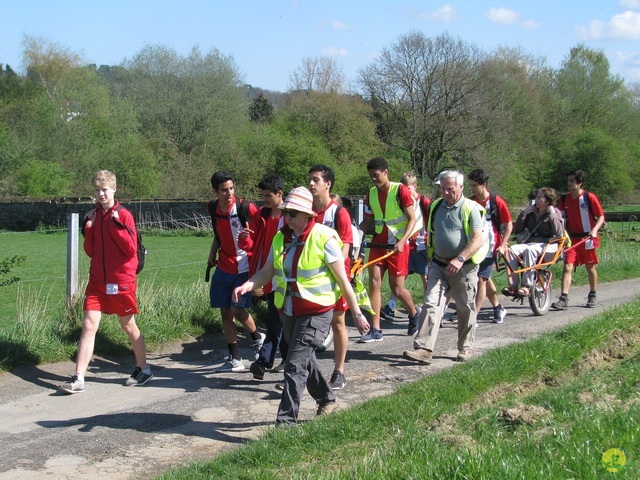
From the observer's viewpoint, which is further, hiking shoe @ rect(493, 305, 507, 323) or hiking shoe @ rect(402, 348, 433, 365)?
hiking shoe @ rect(493, 305, 507, 323)

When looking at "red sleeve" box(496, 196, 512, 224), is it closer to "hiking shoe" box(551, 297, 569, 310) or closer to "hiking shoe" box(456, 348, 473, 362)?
"hiking shoe" box(551, 297, 569, 310)

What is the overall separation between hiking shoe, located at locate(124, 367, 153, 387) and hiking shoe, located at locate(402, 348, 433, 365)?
2.73m

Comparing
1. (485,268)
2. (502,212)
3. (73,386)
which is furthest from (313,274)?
(502,212)

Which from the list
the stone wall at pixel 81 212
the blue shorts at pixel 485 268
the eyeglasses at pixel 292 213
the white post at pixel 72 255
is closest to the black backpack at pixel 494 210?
the blue shorts at pixel 485 268

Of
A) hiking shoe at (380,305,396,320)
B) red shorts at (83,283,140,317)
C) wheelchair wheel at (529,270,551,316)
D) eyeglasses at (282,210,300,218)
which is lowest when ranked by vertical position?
hiking shoe at (380,305,396,320)

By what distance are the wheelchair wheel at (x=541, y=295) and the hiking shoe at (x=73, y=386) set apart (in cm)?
681

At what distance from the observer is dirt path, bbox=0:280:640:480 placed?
6.02 m

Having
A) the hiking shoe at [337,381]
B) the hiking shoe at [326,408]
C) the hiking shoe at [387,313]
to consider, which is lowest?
the hiking shoe at [326,408]

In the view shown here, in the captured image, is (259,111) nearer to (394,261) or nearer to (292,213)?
(394,261)

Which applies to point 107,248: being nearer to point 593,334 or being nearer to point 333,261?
point 333,261

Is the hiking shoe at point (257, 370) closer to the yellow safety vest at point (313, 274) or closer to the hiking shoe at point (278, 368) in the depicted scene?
the hiking shoe at point (278, 368)

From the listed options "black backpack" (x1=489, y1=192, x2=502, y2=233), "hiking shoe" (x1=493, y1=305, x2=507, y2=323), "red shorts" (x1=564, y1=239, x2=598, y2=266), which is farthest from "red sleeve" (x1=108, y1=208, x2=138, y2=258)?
"red shorts" (x1=564, y1=239, x2=598, y2=266)

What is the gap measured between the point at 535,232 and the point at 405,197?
3462 mm

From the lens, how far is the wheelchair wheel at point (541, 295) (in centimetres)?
1218
